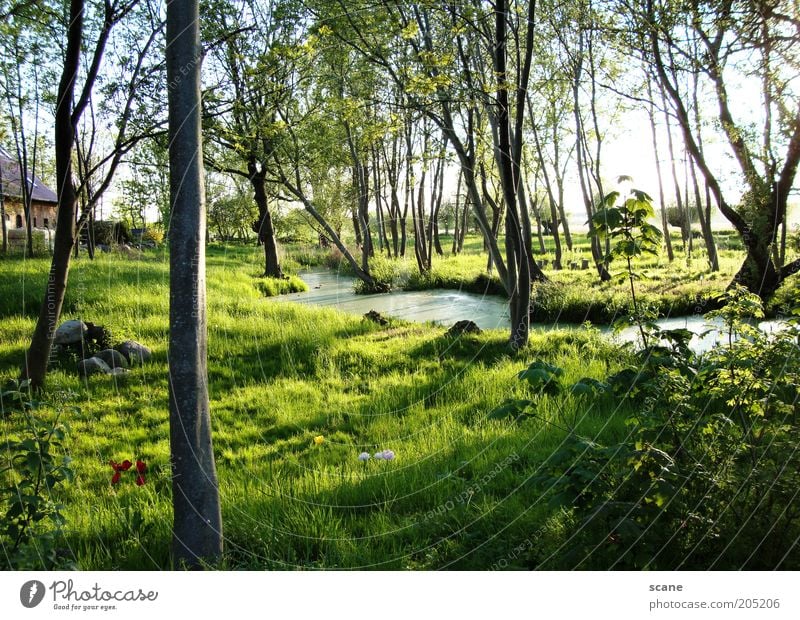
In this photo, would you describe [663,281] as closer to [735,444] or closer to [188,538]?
[735,444]

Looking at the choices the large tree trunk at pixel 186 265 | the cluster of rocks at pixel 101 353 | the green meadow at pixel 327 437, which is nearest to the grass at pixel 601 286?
the green meadow at pixel 327 437

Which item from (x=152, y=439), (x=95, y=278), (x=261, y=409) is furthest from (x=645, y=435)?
(x=95, y=278)

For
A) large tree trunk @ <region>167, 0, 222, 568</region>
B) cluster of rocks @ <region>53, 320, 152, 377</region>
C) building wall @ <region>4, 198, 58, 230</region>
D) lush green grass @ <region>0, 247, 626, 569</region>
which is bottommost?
lush green grass @ <region>0, 247, 626, 569</region>

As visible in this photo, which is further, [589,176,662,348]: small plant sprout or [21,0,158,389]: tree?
[21,0,158,389]: tree

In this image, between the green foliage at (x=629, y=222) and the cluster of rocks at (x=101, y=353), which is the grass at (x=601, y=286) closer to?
the green foliage at (x=629, y=222)

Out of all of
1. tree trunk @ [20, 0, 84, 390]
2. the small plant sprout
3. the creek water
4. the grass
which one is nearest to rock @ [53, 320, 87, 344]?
tree trunk @ [20, 0, 84, 390]

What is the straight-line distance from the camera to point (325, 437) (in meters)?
4.61

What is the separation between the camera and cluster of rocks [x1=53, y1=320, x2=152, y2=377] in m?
5.87

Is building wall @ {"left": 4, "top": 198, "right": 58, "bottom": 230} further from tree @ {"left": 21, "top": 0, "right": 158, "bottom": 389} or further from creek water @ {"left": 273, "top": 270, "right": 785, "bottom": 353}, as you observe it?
tree @ {"left": 21, "top": 0, "right": 158, "bottom": 389}

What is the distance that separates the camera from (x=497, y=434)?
443cm

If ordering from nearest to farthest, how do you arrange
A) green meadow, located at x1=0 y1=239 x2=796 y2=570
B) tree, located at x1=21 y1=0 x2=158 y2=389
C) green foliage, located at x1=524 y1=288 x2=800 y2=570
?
green foliage, located at x1=524 y1=288 x2=800 y2=570, green meadow, located at x1=0 y1=239 x2=796 y2=570, tree, located at x1=21 y1=0 x2=158 y2=389

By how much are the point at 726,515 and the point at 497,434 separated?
6.58ft

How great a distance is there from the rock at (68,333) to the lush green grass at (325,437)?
360mm

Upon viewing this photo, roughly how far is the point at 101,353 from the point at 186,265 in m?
4.61
